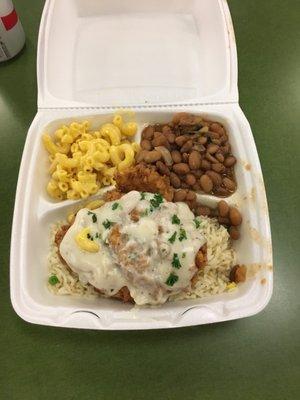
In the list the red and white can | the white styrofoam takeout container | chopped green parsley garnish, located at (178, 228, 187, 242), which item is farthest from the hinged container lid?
chopped green parsley garnish, located at (178, 228, 187, 242)

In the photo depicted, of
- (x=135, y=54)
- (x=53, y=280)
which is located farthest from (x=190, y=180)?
(x=135, y=54)

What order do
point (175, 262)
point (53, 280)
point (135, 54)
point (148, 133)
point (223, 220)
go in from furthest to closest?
point (135, 54), point (148, 133), point (223, 220), point (53, 280), point (175, 262)

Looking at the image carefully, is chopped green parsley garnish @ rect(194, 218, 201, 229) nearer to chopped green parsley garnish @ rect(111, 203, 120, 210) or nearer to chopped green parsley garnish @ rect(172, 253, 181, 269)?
chopped green parsley garnish @ rect(172, 253, 181, 269)

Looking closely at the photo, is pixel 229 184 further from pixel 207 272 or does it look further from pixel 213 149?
pixel 207 272

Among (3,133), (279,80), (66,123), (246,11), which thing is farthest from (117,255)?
(246,11)

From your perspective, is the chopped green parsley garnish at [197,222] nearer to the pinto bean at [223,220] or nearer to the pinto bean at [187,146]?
the pinto bean at [223,220]

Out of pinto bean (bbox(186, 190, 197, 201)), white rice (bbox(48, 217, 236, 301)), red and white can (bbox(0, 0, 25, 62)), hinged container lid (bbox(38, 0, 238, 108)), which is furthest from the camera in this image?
red and white can (bbox(0, 0, 25, 62))

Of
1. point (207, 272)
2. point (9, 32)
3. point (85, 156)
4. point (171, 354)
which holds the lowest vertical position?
point (171, 354)
